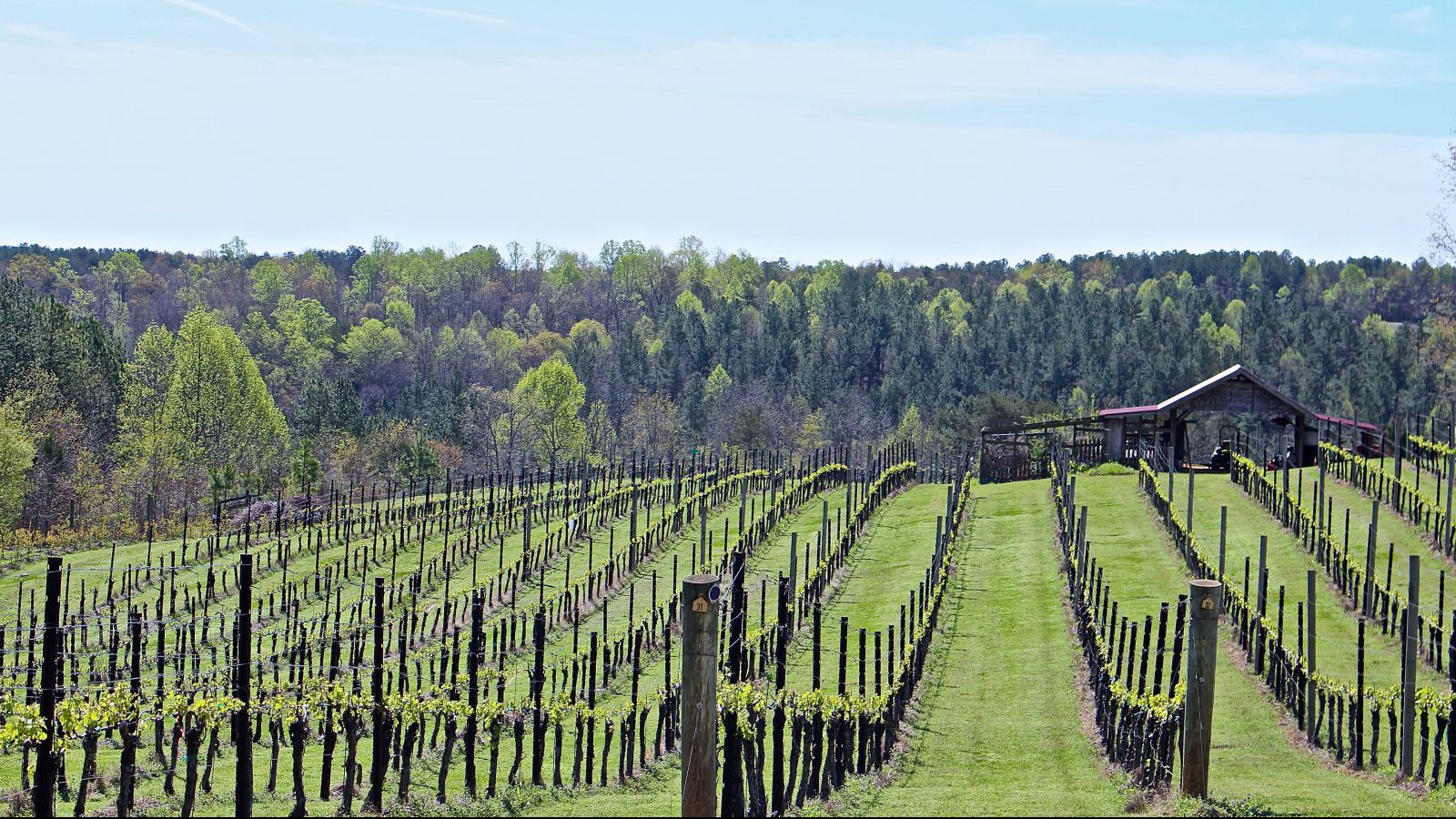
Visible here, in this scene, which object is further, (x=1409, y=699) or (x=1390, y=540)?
(x=1390, y=540)

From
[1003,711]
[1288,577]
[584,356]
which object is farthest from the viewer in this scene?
[584,356]

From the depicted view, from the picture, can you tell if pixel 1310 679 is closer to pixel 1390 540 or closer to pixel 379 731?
pixel 379 731

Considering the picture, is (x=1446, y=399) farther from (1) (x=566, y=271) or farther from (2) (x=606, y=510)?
(1) (x=566, y=271)

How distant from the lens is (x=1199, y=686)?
13.2 metres

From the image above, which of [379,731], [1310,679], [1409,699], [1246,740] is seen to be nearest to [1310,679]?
[1310,679]

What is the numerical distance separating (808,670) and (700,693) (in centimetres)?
1373

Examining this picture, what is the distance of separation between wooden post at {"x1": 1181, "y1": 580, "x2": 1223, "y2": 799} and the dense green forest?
4264 cm

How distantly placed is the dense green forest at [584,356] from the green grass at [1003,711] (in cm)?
3009

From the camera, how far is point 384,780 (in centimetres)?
1700

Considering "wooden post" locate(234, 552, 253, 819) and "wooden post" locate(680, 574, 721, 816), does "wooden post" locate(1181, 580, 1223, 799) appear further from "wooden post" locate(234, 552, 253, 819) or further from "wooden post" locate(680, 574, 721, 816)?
"wooden post" locate(234, 552, 253, 819)

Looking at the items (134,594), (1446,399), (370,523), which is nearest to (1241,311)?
(1446,399)

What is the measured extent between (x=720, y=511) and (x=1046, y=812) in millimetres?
37168

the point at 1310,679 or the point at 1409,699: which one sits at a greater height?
the point at 1409,699

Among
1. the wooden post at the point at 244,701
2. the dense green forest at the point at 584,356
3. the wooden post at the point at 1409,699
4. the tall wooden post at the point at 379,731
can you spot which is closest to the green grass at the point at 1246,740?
the wooden post at the point at 1409,699
